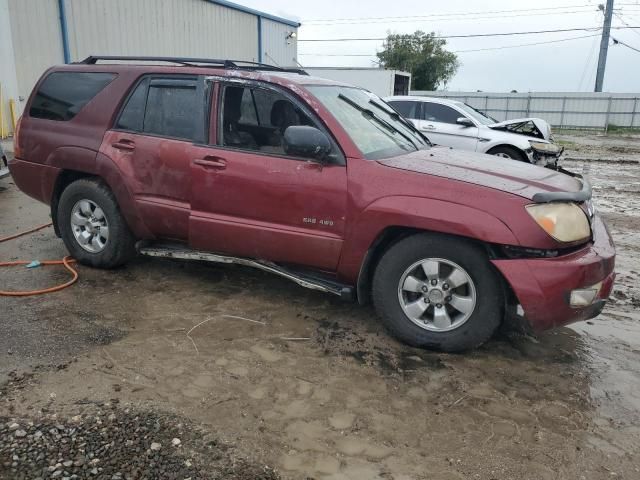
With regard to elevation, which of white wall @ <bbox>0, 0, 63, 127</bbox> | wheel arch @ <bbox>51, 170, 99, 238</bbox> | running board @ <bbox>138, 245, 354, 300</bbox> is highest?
white wall @ <bbox>0, 0, 63, 127</bbox>

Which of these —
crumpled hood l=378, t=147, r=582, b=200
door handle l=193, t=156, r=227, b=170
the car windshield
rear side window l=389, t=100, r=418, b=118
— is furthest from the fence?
door handle l=193, t=156, r=227, b=170

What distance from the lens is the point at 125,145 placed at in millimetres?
4492

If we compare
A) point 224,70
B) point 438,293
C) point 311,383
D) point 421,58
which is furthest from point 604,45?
point 311,383

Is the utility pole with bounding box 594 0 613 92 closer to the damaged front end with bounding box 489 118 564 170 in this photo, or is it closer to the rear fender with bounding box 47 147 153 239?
the damaged front end with bounding box 489 118 564 170

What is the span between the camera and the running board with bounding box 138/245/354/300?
382 cm

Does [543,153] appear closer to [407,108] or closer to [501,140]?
[501,140]

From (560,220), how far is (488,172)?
646mm

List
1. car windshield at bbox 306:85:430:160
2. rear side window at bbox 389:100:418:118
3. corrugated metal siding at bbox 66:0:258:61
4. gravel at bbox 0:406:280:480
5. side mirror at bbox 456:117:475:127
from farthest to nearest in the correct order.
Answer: corrugated metal siding at bbox 66:0:258:61
rear side window at bbox 389:100:418:118
side mirror at bbox 456:117:475:127
car windshield at bbox 306:85:430:160
gravel at bbox 0:406:280:480

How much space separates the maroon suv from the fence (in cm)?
3156

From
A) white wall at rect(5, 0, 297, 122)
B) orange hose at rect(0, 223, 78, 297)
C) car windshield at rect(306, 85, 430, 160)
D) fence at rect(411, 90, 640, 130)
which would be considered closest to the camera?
car windshield at rect(306, 85, 430, 160)

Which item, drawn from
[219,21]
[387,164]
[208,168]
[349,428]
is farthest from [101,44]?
[349,428]

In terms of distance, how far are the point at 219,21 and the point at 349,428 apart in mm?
19106

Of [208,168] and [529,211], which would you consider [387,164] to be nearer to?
[529,211]

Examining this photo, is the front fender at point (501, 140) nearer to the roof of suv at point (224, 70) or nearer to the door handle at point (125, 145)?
the roof of suv at point (224, 70)
